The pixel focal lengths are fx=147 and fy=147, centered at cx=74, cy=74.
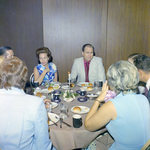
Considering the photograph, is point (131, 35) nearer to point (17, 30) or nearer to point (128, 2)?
point (128, 2)

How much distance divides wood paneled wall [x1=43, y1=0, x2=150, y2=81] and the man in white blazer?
0.74 meters

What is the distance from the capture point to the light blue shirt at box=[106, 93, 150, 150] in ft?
3.70

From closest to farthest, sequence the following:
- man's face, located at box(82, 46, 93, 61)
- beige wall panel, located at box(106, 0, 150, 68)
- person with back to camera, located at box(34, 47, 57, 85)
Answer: person with back to camera, located at box(34, 47, 57, 85)
man's face, located at box(82, 46, 93, 61)
beige wall panel, located at box(106, 0, 150, 68)

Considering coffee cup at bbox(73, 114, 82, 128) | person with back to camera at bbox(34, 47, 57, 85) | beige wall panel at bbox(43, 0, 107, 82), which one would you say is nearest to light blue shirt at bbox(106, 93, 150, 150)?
coffee cup at bbox(73, 114, 82, 128)

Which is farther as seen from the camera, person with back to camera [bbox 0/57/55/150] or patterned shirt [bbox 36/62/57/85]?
patterned shirt [bbox 36/62/57/85]

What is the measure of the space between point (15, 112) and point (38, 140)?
296mm

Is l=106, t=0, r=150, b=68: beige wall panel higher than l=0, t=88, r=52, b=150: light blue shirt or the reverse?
higher

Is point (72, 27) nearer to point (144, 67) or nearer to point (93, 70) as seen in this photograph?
point (93, 70)

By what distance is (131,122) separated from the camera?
1138 mm

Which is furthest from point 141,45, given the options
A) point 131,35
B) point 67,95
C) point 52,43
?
point 67,95

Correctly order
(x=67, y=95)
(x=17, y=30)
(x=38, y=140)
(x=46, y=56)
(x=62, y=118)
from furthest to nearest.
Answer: (x=17, y=30) → (x=46, y=56) → (x=67, y=95) → (x=62, y=118) → (x=38, y=140)

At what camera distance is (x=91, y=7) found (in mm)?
3688

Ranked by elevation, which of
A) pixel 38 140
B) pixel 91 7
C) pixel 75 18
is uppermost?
pixel 91 7

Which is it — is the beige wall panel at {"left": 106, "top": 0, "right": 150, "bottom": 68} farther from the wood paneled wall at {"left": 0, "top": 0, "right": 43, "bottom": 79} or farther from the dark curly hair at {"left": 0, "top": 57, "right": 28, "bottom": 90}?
the dark curly hair at {"left": 0, "top": 57, "right": 28, "bottom": 90}
